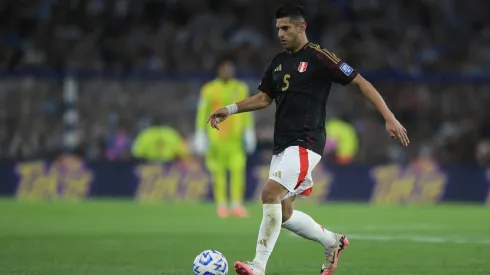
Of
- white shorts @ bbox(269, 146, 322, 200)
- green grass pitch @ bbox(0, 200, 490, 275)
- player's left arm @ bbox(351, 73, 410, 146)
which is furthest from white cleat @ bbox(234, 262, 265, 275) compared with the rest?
player's left arm @ bbox(351, 73, 410, 146)

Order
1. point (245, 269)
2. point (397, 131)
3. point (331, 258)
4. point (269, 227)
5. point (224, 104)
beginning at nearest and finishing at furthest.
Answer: point (245, 269) → point (397, 131) → point (269, 227) → point (331, 258) → point (224, 104)

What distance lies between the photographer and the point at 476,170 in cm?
2069

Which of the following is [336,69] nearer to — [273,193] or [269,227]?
[273,193]

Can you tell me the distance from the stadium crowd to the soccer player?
40.7 feet

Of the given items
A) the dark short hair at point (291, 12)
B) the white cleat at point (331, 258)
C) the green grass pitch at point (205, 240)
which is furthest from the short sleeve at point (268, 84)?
the green grass pitch at point (205, 240)

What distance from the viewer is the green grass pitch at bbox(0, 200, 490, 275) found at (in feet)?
30.1

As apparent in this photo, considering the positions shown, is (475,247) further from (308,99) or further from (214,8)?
(214,8)

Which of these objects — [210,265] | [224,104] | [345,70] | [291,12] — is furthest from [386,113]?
[224,104]

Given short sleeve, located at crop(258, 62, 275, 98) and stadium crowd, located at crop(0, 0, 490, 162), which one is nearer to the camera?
short sleeve, located at crop(258, 62, 275, 98)

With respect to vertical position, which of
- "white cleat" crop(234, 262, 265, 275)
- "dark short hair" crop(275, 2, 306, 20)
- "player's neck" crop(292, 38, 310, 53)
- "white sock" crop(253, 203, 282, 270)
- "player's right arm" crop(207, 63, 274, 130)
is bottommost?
"white cleat" crop(234, 262, 265, 275)

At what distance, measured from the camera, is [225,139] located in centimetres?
1752

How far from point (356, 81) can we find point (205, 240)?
4.62 meters

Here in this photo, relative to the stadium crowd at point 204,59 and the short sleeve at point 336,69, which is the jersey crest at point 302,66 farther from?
the stadium crowd at point 204,59

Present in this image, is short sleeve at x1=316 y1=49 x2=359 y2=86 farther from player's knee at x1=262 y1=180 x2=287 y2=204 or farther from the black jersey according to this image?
player's knee at x1=262 y1=180 x2=287 y2=204
